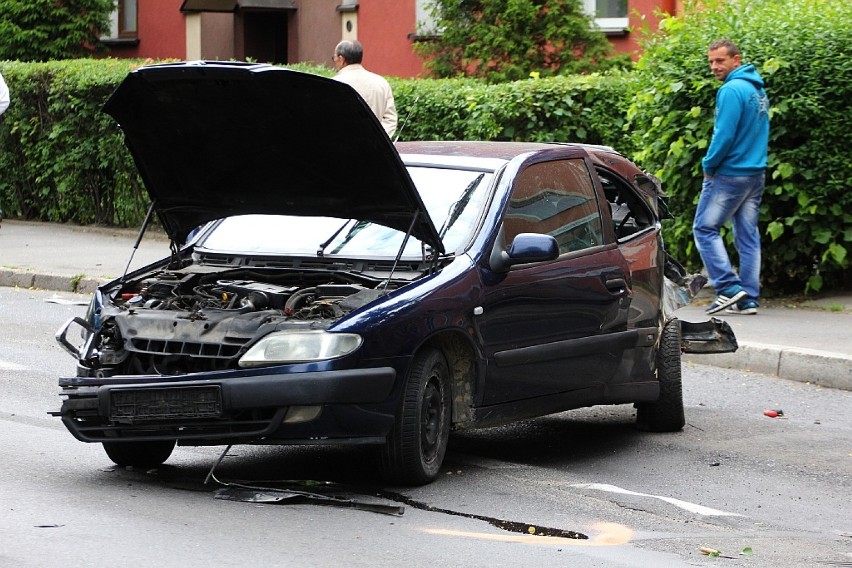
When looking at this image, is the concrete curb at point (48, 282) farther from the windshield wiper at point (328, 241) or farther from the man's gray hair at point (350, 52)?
the windshield wiper at point (328, 241)

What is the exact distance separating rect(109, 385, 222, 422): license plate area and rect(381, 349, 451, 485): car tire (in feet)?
2.49

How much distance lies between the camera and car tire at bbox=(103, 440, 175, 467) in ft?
23.0

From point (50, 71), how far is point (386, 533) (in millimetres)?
14097

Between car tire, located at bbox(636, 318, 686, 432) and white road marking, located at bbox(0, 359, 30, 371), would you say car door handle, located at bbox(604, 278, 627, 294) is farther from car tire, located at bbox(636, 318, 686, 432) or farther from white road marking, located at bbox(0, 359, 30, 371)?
white road marking, located at bbox(0, 359, 30, 371)

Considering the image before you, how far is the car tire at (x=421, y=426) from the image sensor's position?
21.6 feet

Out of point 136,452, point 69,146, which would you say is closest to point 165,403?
point 136,452

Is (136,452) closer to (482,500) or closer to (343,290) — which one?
(343,290)

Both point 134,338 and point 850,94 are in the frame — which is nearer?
point 134,338

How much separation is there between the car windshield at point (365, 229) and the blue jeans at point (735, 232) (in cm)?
513

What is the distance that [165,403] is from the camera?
6402mm

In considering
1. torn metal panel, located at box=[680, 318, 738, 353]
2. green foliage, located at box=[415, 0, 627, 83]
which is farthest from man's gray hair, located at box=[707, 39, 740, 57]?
green foliage, located at box=[415, 0, 627, 83]

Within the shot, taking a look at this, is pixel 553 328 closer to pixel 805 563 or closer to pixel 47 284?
pixel 805 563

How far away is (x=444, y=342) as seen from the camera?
6934mm

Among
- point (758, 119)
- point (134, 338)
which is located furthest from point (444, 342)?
point (758, 119)
